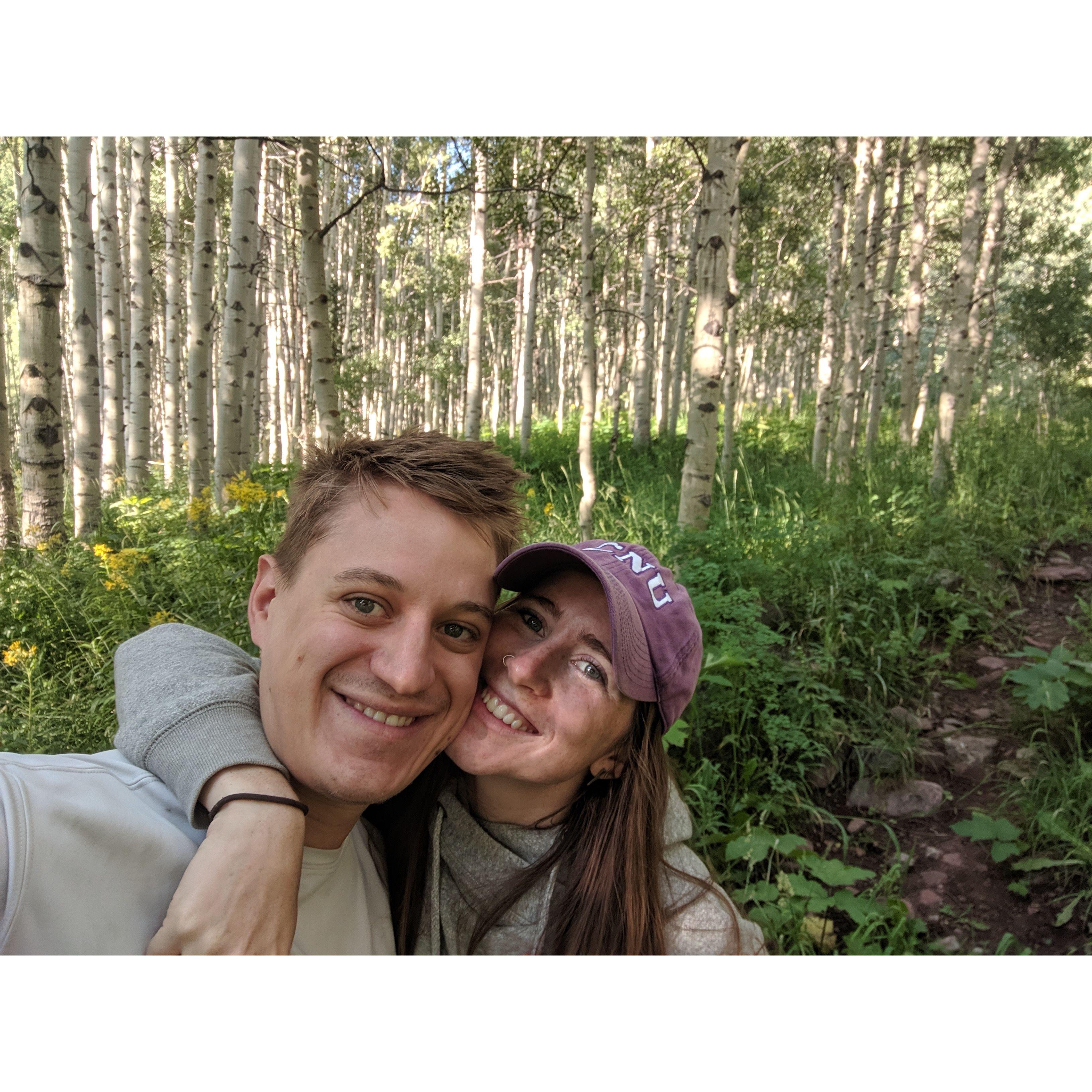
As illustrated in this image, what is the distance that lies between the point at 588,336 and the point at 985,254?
6518 mm

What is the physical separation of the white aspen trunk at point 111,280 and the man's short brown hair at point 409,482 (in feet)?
24.5

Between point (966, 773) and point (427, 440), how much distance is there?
3092mm

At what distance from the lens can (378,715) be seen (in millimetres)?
973

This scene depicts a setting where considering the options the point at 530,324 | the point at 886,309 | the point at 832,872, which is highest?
the point at 886,309

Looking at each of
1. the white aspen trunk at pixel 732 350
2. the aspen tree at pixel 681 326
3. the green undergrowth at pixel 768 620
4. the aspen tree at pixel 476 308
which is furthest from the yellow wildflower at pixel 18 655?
the aspen tree at pixel 681 326

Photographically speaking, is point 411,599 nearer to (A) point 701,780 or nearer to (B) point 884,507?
(A) point 701,780

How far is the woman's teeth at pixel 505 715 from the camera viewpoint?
1118mm

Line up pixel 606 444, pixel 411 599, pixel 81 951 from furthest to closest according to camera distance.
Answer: pixel 606 444
pixel 411 599
pixel 81 951

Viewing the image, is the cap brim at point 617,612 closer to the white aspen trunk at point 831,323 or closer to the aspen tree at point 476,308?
the white aspen trunk at point 831,323

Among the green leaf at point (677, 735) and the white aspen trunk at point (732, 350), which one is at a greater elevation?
the white aspen trunk at point (732, 350)

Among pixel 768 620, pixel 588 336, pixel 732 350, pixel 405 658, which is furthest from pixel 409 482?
pixel 732 350

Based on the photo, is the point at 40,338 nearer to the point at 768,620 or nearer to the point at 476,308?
the point at 768,620
